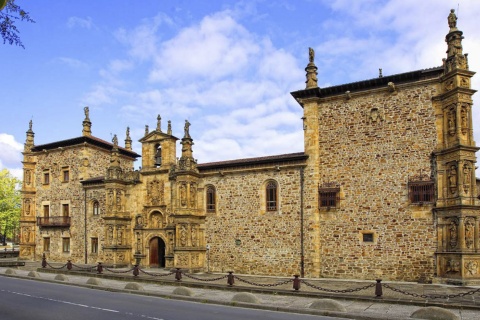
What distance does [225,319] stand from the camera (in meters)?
12.0

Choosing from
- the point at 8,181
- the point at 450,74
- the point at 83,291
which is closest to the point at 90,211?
the point at 83,291

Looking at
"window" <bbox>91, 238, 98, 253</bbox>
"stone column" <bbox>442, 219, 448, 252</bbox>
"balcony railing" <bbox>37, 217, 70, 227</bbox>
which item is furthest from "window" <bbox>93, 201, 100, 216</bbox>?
"stone column" <bbox>442, 219, 448, 252</bbox>

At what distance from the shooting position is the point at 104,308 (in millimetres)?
13875

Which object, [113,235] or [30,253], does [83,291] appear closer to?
[113,235]

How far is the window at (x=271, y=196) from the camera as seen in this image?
946 inches

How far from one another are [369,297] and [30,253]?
2990 centimetres

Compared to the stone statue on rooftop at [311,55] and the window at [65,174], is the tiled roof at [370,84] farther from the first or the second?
the window at [65,174]

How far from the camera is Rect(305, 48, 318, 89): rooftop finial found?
23469mm

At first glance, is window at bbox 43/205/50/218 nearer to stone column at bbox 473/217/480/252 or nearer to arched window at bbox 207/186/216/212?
arched window at bbox 207/186/216/212

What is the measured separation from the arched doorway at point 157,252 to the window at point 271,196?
8.43 m

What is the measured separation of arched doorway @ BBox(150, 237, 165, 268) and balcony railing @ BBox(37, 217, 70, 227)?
8929mm

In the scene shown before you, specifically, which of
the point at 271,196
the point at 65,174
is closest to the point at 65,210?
the point at 65,174

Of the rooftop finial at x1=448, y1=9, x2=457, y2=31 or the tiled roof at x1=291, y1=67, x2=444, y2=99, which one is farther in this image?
the tiled roof at x1=291, y1=67, x2=444, y2=99

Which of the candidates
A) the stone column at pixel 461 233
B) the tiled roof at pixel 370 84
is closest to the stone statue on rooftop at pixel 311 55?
the tiled roof at pixel 370 84
